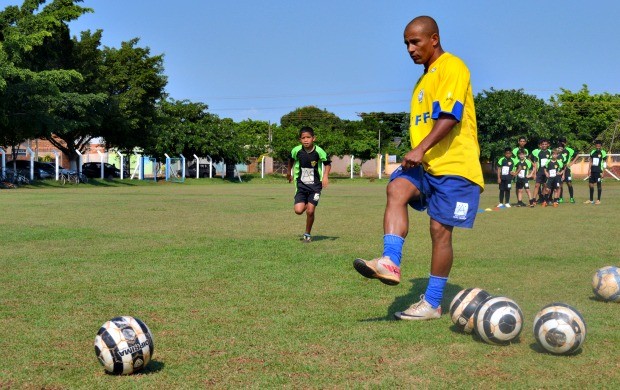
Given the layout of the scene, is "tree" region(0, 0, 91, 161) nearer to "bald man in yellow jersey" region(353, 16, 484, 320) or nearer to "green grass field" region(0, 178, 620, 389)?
"green grass field" region(0, 178, 620, 389)

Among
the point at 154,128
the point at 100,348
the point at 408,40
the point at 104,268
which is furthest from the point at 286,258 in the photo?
the point at 154,128

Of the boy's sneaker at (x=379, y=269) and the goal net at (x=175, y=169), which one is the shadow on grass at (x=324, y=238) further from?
the goal net at (x=175, y=169)

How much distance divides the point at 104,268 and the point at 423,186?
444 cm

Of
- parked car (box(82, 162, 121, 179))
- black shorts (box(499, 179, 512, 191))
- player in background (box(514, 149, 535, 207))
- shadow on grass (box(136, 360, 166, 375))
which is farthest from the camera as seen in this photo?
parked car (box(82, 162, 121, 179))

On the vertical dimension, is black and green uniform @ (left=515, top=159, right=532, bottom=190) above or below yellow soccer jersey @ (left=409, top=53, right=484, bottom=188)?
below

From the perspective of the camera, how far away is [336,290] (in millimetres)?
7137

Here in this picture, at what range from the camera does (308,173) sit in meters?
12.7

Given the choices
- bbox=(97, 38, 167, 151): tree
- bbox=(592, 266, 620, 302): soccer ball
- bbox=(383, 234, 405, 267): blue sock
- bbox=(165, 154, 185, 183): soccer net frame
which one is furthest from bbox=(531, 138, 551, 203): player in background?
bbox=(165, 154, 185, 183): soccer net frame

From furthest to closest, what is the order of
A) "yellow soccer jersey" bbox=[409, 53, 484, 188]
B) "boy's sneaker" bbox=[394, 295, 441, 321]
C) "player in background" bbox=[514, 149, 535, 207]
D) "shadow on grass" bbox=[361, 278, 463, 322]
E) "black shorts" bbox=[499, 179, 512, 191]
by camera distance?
"player in background" bbox=[514, 149, 535, 207]
"black shorts" bbox=[499, 179, 512, 191]
"shadow on grass" bbox=[361, 278, 463, 322]
"boy's sneaker" bbox=[394, 295, 441, 321]
"yellow soccer jersey" bbox=[409, 53, 484, 188]

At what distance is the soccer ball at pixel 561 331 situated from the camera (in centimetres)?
464

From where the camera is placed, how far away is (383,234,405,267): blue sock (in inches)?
211

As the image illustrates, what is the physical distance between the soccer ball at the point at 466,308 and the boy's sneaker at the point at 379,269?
516 millimetres

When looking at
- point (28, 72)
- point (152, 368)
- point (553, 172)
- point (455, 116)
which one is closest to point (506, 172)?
point (553, 172)

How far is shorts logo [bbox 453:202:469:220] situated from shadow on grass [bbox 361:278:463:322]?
929 mm
